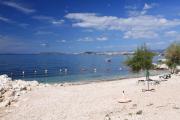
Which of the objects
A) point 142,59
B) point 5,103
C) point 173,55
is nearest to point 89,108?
point 5,103

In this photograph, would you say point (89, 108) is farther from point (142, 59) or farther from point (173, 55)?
point (173, 55)

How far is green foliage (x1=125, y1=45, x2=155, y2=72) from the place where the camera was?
45103 mm

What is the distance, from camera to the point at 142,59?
45562mm

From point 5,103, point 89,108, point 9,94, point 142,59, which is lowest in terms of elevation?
point 89,108

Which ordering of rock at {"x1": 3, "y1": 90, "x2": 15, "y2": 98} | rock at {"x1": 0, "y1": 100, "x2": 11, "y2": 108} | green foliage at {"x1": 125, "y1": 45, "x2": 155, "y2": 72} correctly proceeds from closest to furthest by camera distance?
rock at {"x1": 0, "y1": 100, "x2": 11, "y2": 108} < rock at {"x1": 3, "y1": 90, "x2": 15, "y2": 98} < green foliage at {"x1": 125, "y1": 45, "x2": 155, "y2": 72}

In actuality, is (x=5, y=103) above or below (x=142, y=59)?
below

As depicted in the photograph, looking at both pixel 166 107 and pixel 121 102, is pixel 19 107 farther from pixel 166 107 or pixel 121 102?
pixel 166 107

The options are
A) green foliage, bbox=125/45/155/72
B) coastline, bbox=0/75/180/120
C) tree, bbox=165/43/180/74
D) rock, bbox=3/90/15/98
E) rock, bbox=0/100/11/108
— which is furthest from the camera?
tree, bbox=165/43/180/74

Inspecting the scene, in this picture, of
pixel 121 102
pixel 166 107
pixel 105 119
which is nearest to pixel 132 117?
pixel 105 119

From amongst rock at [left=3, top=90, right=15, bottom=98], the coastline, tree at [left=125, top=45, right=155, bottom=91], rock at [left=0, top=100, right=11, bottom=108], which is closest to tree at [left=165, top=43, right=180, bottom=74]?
tree at [left=125, top=45, right=155, bottom=91]

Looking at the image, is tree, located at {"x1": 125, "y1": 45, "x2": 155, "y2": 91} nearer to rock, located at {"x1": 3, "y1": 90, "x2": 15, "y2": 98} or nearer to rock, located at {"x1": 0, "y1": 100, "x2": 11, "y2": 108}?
rock, located at {"x1": 3, "y1": 90, "x2": 15, "y2": 98}

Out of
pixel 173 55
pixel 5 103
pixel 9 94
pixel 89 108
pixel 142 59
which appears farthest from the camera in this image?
pixel 173 55

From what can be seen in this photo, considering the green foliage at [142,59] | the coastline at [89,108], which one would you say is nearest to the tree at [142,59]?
the green foliage at [142,59]

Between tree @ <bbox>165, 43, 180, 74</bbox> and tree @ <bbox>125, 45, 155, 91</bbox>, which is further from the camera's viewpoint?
tree @ <bbox>165, 43, 180, 74</bbox>
